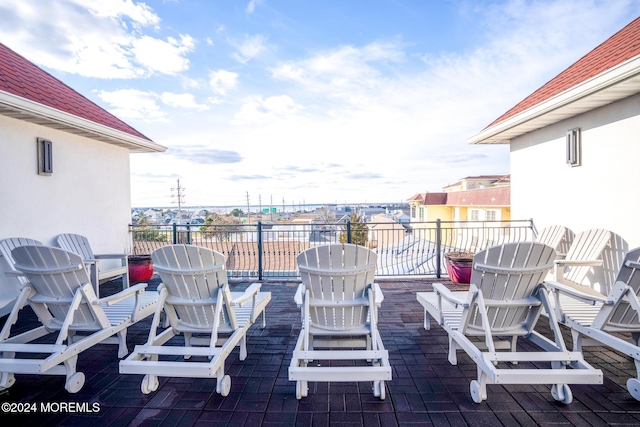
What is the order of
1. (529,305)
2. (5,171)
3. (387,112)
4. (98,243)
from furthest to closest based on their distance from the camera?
(387,112), (98,243), (5,171), (529,305)

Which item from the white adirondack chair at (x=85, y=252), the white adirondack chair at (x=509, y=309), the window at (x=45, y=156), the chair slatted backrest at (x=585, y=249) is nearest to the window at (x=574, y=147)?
the chair slatted backrest at (x=585, y=249)

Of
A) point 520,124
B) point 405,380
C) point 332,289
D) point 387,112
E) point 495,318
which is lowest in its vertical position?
point 405,380

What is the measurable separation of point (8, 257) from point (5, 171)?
1.23m

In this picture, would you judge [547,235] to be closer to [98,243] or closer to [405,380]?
[405,380]

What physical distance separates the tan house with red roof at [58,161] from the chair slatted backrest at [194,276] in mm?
3023

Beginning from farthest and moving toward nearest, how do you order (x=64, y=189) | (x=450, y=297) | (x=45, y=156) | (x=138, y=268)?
1. (x=138, y=268)
2. (x=64, y=189)
3. (x=45, y=156)
4. (x=450, y=297)

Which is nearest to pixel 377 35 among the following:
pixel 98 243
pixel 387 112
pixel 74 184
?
pixel 387 112

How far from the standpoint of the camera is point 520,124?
5.12m

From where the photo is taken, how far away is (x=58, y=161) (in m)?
4.86

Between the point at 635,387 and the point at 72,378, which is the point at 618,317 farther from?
the point at 72,378

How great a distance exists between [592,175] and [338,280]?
4.40m

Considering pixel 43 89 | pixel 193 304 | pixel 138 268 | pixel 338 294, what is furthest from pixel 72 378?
pixel 43 89

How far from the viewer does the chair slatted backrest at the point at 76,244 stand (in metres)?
4.70

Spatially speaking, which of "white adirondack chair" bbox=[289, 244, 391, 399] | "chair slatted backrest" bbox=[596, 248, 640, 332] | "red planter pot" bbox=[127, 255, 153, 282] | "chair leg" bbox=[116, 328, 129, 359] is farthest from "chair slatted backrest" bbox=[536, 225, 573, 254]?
"red planter pot" bbox=[127, 255, 153, 282]
